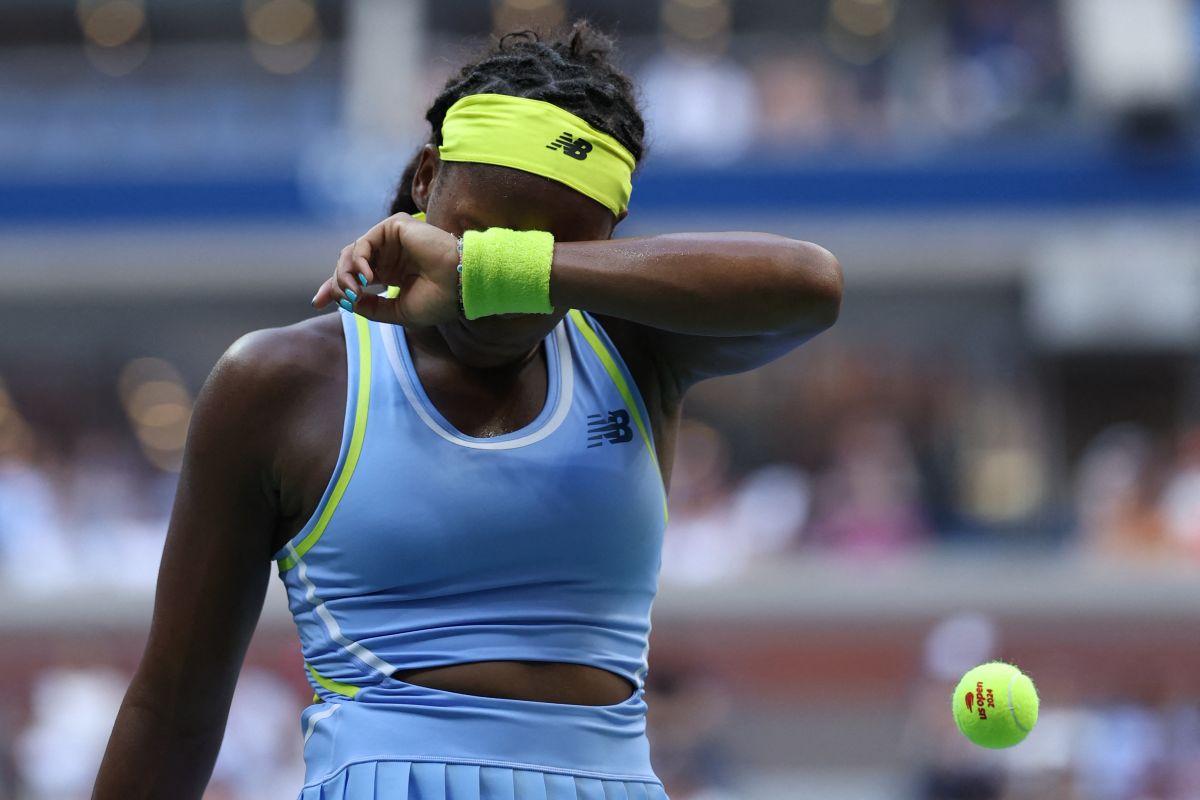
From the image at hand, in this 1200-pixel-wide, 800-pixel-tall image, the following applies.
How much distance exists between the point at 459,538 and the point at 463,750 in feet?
0.97

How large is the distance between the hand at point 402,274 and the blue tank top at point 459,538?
0.20 meters

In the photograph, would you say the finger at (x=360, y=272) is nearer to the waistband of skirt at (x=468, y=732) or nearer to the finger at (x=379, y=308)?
the finger at (x=379, y=308)

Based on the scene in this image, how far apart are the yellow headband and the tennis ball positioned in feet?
3.15

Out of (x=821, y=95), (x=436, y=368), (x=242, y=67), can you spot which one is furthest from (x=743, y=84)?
(x=436, y=368)

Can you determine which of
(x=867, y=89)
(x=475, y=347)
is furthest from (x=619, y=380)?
(x=867, y=89)

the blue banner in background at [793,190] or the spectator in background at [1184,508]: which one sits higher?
the blue banner in background at [793,190]

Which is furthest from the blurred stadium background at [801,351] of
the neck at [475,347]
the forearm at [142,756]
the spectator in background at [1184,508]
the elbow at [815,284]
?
the elbow at [815,284]

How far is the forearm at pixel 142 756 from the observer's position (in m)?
2.40

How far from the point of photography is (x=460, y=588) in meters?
2.26

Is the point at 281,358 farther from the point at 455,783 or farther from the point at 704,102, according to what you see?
the point at 704,102

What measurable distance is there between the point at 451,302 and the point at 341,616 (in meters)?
0.52

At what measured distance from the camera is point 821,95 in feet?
49.6

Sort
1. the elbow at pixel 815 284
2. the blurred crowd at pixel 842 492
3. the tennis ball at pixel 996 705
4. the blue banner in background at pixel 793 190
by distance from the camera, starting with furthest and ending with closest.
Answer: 1. the blue banner in background at pixel 793 190
2. the blurred crowd at pixel 842 492
3. the tennis ball at pixel 996 705
4. the elbow at pixel 815 284

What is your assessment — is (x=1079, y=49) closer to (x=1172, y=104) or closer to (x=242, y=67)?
(x=1172, y=104)
